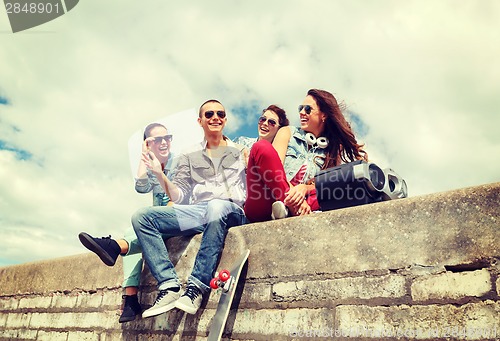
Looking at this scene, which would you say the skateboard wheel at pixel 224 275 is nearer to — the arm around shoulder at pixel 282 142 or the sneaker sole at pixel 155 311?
the sneaker sole at pixel 155 311

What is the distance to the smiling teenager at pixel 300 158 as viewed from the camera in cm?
299

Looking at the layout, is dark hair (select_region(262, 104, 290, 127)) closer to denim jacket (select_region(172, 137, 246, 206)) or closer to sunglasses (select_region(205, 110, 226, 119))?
sunglasses (select_region(205, 110, 226, 119))

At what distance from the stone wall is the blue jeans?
11 cm

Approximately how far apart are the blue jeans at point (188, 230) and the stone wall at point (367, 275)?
105 mm

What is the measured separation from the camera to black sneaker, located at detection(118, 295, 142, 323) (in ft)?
11.4

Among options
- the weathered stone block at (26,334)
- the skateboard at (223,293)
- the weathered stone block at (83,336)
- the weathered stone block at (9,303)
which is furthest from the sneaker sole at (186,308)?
the weathered stone block at (9,303)

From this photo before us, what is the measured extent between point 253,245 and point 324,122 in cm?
136

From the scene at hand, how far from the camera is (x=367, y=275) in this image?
246 cm

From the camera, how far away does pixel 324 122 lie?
12.6ft

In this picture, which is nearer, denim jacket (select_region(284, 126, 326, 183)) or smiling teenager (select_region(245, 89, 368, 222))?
smiling teenager (select_region(245, 89, 368, 222))

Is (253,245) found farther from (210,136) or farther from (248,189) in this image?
(210,136)

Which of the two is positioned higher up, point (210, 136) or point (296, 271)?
point (210, 136)

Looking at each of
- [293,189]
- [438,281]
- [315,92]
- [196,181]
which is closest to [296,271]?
[293,189]

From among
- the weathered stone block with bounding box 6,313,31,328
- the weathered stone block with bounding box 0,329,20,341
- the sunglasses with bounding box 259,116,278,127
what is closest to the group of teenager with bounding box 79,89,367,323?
the sunglasses with bounding box 259,116,278,127
